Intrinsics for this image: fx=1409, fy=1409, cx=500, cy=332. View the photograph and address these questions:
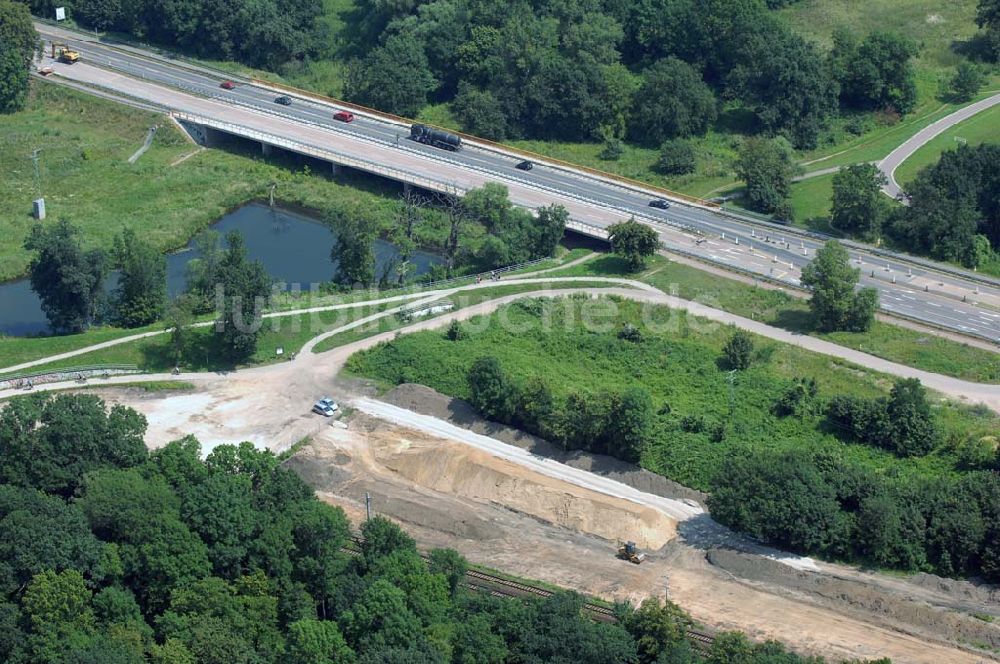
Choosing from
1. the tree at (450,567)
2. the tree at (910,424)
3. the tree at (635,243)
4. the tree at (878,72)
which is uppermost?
the tree at (878,72)

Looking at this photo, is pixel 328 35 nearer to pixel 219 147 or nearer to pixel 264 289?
pixel 219 147

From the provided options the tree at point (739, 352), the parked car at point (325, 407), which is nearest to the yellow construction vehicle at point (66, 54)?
the parked car at point (325, 407)

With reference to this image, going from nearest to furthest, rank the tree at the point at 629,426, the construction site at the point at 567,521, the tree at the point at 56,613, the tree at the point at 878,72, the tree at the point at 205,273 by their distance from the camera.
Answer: the tree at the point at 56,613 → the construction site at the point at 567,521 → the tree at the point at 629,426 → the tree at the point at 205,273 → the tree at the point at 878,72

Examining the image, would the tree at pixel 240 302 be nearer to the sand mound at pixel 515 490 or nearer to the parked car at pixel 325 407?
the parked car at pixel 325 407

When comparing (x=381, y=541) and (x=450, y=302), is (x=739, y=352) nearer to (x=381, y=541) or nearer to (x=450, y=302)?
(x=450, y=302)

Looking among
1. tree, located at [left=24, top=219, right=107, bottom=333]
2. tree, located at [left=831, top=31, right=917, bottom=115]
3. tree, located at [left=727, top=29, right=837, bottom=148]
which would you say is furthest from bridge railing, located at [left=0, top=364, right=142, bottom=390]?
tree, located at [left=831, top=31, right=917, bottom=115]

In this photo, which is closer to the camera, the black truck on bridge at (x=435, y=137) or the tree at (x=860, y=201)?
the tree at (x=860, y=201)
